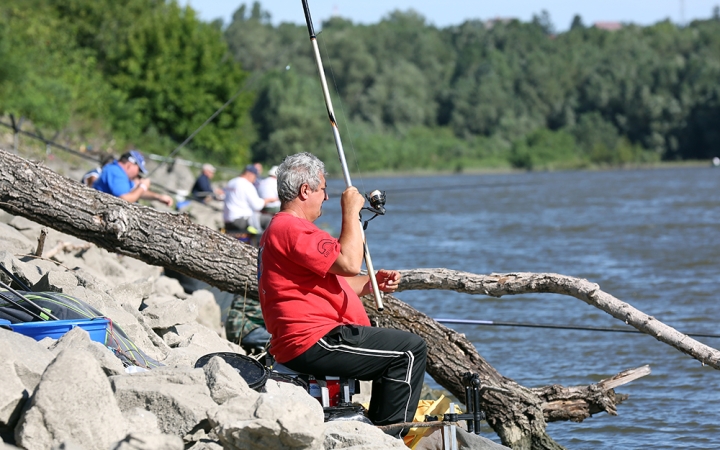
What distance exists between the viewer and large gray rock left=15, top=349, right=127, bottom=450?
3.91 metres

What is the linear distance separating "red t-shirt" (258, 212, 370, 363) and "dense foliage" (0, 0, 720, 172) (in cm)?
2130

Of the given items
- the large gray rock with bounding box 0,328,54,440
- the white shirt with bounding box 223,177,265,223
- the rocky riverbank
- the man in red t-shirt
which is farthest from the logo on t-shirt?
the white shirt with bounding box 223,177,265,223

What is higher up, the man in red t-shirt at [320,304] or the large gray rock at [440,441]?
the man in red t-shirt at [320,304]

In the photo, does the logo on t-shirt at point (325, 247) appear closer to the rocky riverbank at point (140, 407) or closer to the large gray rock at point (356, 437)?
the rocky riverbank at point (140, 407)

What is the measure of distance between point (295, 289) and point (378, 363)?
52cm

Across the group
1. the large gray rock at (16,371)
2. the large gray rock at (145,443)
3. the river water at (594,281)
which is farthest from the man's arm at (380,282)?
the river water at (594,281)

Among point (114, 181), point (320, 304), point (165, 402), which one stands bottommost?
point (165, 402)

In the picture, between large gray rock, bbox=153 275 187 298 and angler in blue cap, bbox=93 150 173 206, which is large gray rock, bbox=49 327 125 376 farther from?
angler in blue cap, bbox=93 150 173 206

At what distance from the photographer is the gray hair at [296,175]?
4.75 meters

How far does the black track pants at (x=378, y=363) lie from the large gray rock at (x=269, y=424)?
62 cm

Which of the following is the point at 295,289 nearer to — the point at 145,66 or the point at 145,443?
the point at 145,443

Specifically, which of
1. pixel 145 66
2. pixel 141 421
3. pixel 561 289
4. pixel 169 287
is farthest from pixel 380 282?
pixel 145 66

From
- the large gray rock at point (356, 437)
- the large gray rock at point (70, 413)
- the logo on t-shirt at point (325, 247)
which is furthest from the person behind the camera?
the logo on t-shirt at point (325, 247)

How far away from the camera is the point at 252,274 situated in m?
6.67
